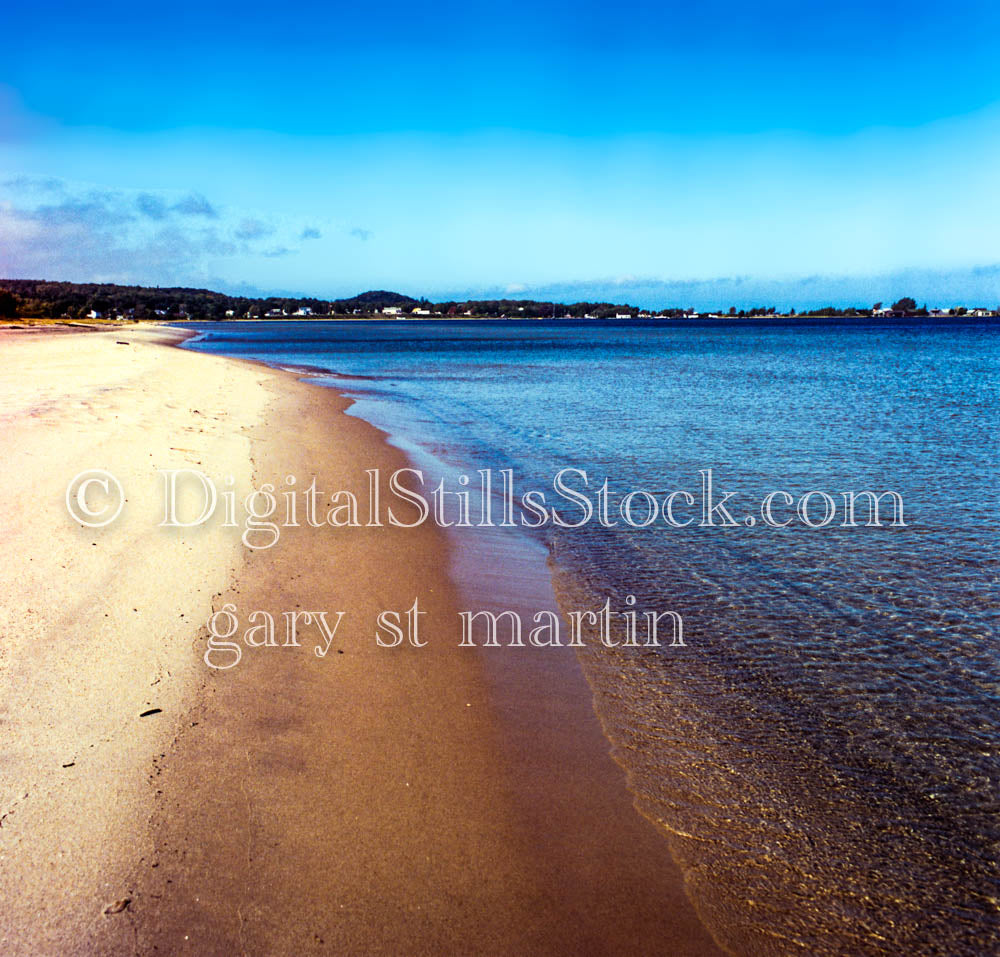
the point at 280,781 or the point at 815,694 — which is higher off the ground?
the point at 280,781

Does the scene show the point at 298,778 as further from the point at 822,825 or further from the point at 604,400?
the point at 604,400

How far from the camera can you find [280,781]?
13.4 ft

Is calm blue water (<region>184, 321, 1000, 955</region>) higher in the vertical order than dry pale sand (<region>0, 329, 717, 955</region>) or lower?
lower

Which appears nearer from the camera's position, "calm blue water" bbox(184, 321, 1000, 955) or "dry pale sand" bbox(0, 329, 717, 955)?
"dry pale sand" bbox(0, 329, 717, 955)

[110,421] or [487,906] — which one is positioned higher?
[110,421]

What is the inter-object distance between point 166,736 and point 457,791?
1876mm

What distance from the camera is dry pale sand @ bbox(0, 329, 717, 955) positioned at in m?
3.19

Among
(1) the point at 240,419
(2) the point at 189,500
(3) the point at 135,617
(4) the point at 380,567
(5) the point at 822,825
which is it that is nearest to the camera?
(5) the point at 822,825

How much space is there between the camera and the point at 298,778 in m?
4.13

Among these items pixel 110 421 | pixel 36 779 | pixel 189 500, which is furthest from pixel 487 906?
pixel 110 421

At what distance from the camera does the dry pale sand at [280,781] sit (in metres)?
3.19

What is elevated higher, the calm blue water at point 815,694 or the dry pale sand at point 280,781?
the dry pale sand at point 280,781

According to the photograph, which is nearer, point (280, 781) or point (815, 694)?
point (280, 781)

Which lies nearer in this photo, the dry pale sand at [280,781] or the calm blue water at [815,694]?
the dry pale sand at [280,781]
